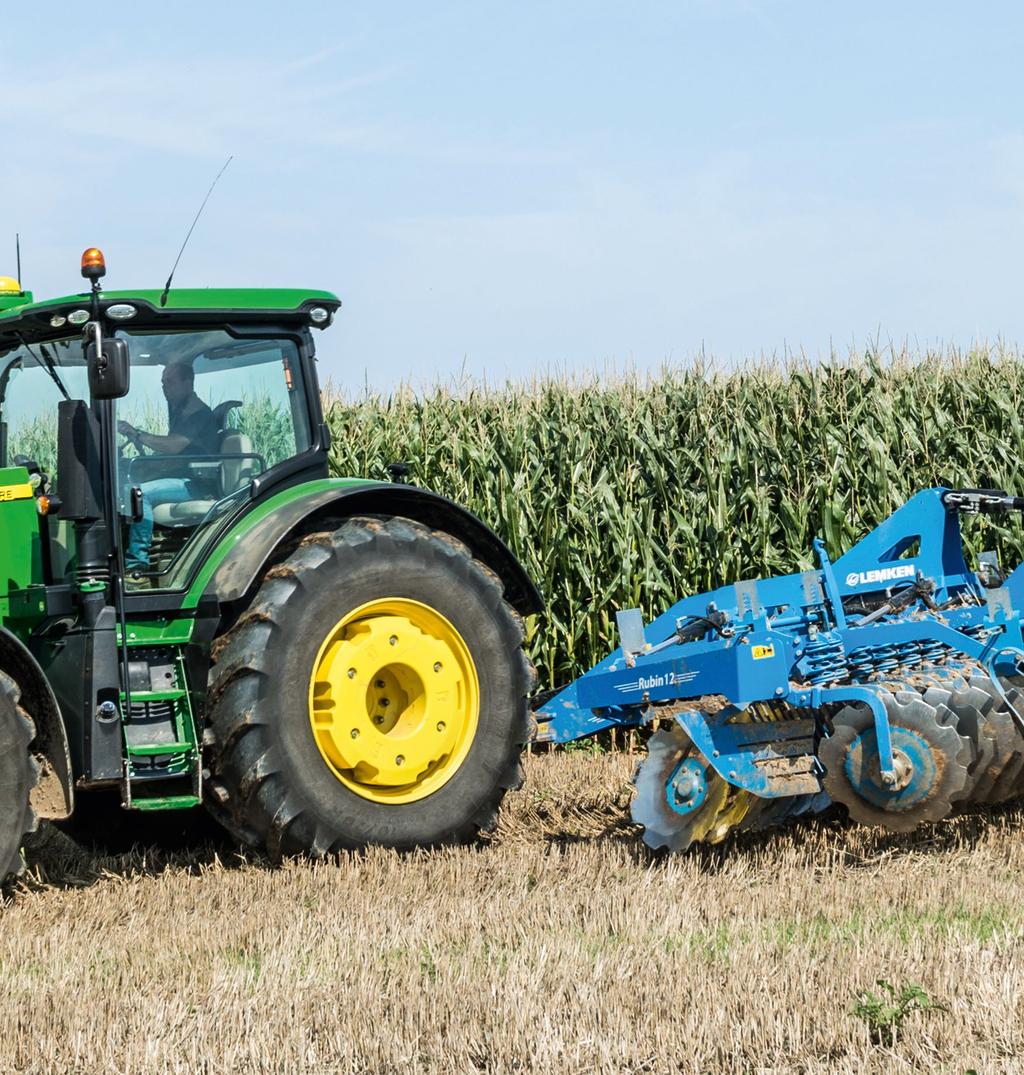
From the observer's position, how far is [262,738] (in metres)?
5.39

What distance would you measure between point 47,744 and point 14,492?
3.17 feet

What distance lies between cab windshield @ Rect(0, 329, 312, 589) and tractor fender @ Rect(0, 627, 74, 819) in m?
0.59

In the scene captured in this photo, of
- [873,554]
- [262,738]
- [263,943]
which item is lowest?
[263,943]

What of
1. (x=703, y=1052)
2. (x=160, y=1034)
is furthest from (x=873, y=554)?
(x=160, y=1034)

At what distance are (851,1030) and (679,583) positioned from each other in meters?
6.26

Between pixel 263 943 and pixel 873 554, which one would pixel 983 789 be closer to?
pixel 873 554

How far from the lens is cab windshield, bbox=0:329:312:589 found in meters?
5.63

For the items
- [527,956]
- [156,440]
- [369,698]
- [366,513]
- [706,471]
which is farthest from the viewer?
[706,471]

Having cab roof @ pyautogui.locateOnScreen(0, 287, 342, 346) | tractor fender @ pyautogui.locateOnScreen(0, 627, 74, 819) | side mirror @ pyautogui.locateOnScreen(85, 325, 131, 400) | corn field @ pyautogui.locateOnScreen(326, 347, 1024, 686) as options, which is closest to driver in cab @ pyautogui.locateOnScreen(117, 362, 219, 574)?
cab roof @ pyautogui.locateOnScreen(0, 287, 342, 346)

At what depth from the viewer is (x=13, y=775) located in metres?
4.97

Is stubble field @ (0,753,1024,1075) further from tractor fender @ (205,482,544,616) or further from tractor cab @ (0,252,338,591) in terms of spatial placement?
tractor cab @ (0,252,338,591)

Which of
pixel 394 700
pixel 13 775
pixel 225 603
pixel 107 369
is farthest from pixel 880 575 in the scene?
pixel 13 775

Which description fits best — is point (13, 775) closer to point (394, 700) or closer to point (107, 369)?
point (107, 369)

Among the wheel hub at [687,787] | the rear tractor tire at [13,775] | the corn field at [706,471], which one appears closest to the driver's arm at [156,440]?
the rear tractor tire at [13,775]
